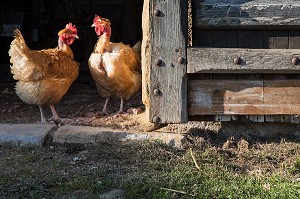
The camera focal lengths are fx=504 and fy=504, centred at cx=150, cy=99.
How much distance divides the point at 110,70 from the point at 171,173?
8.00ft

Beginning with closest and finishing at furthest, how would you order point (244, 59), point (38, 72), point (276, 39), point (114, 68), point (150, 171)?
point (150, 171), point (244, 59), point (276, 39), point (38, 72), point (114, 68)

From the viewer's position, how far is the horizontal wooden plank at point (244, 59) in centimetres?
455

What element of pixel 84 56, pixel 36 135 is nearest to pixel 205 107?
pixel 36 135

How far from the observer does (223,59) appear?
4.57 metres

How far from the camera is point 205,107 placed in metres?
4.72

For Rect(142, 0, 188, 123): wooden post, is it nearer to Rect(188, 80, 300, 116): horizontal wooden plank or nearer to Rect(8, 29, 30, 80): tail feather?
Rect(188, 80, 300, 116): horizontal wooden plank

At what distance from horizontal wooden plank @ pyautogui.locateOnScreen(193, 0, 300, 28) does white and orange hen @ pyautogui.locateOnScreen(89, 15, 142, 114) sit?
1761mm

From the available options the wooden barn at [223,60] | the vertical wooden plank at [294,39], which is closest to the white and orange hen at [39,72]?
the wooden barn at [223,60]

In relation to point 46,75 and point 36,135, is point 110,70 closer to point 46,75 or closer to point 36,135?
point 46,75

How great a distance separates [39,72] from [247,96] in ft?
8.02

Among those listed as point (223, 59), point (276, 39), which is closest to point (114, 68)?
point (223, 59)

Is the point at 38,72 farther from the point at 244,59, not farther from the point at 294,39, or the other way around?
the point at 294,39

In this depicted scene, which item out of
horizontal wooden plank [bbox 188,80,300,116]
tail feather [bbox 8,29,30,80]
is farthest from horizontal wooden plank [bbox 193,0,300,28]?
tail feather [bbox 8,29,30,80]

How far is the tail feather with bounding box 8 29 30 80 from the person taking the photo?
572 cm
